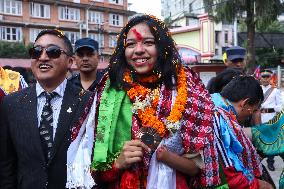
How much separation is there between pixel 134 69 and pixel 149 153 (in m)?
0.50

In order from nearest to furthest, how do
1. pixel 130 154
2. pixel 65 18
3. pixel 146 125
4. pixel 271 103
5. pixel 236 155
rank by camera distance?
1. pixel 130 154
2. pixel 146 125
3. pixel 236 155
4. pixel 271 103
5. pixel 65 18

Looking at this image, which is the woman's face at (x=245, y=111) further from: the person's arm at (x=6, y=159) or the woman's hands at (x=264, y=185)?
the person's arm at (x=6, y=159)

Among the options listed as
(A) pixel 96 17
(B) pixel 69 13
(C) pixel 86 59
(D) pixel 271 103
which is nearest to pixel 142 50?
(C) pixel 86 59

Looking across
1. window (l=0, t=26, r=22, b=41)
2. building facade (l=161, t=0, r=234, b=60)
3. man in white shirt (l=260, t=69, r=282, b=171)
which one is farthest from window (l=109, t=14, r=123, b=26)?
man in white shirt (l=260, t=69, r=282, b=171)

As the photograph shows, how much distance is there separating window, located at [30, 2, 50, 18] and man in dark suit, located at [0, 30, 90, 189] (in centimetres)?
4631

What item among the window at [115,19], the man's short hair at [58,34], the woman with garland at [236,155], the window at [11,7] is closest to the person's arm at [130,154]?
the woman with garland at [236,155]

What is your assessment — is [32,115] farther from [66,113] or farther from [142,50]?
[142,50]

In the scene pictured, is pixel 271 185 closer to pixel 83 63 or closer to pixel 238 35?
pixel 83 63

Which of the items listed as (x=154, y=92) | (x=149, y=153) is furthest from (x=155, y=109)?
(x=149, y=153)

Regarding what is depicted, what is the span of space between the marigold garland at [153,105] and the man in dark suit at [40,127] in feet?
2.04

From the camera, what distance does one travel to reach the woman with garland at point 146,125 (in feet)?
7.59

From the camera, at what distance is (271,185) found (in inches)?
106

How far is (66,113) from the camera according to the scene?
9.41ft

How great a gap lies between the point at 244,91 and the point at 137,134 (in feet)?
3.42
